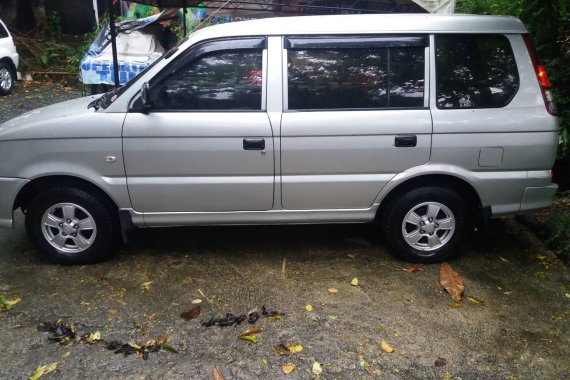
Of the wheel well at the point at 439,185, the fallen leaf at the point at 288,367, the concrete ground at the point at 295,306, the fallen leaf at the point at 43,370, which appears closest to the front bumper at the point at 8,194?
the concrete ground at the point at 295,306

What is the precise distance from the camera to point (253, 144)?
396 cm

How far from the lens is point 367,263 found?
4441 mm

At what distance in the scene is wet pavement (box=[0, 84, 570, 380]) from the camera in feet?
10.4

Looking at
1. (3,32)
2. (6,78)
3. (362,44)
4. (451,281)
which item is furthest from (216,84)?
(3,32)

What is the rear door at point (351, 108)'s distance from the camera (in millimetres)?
3996

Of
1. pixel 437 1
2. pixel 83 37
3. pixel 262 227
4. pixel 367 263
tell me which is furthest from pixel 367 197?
pixel 83 37

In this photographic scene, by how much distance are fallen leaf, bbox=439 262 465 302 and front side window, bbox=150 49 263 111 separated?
197 centimetres

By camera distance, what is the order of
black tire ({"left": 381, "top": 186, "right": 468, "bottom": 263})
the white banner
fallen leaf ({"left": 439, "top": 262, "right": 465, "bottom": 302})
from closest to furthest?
1. fallen leaf ({"left": 439, "top": 262, "right": 465, "bottom": 302})
2. black tire ({"left": 381, "top": 186, "right": 468, "bottom": 263})
3. the white banner

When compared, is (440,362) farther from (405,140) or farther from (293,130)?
(293,130)

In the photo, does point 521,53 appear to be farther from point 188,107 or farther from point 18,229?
point 18,229

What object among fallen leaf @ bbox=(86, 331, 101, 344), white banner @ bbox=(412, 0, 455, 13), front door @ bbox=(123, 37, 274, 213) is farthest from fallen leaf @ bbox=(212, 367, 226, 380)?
white banner @ bbox=(412, 0, 455, 13)

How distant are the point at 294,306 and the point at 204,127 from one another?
57.8 inches

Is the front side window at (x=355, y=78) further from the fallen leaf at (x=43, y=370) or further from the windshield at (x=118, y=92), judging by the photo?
the fallen leaf at (x=43, y=370)

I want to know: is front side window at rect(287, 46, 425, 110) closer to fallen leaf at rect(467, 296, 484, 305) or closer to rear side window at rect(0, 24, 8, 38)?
fallen leaf at rect(467, 296, 484, 305)
